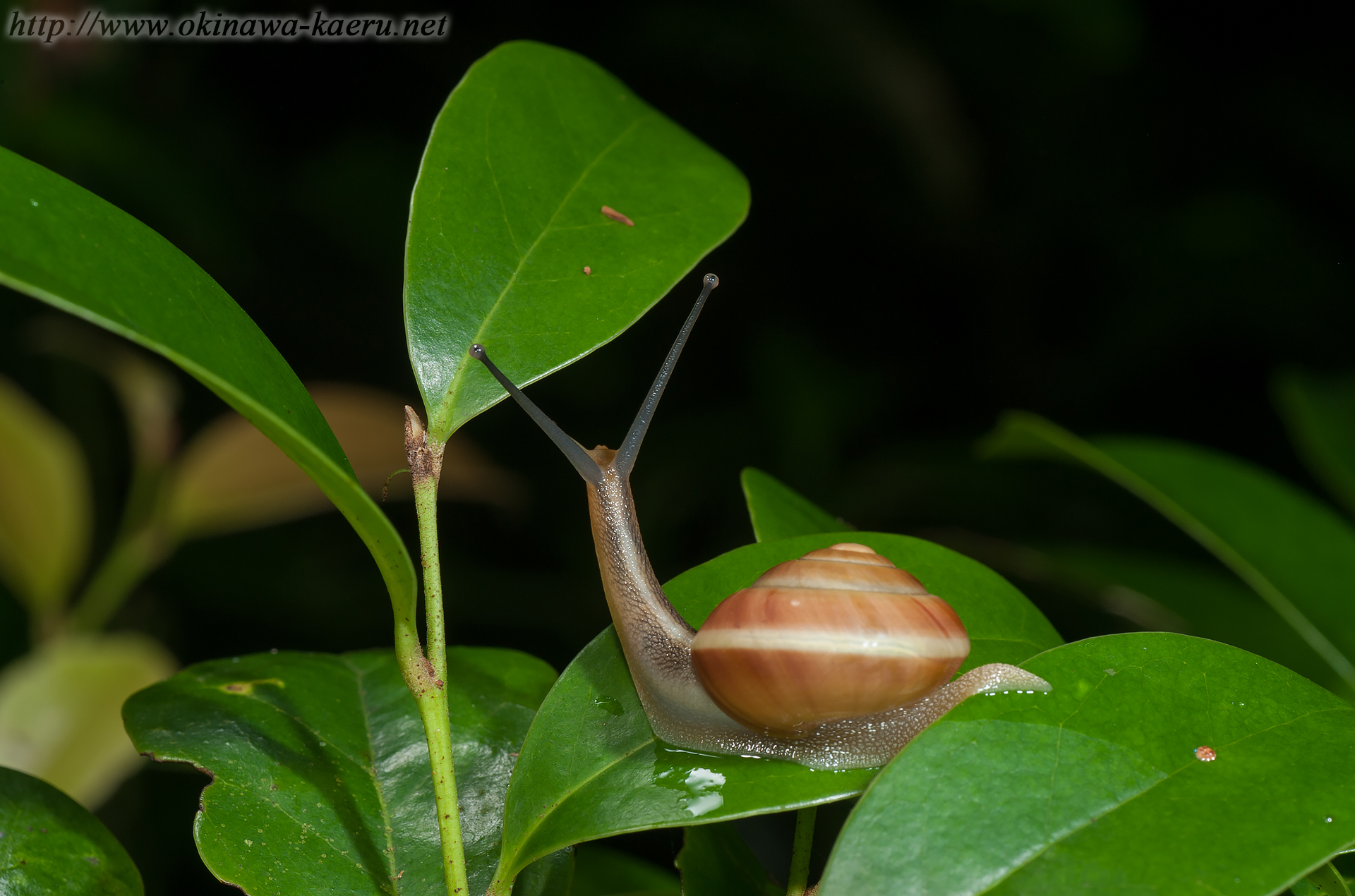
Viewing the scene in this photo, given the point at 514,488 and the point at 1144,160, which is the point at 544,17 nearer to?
the point at 514,488

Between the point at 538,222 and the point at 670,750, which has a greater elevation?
Result: the point at 538,222

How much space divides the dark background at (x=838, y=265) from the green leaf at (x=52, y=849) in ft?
5.64

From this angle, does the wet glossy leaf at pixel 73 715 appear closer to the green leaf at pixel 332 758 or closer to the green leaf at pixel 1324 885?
the green leaf at pixel 332 758

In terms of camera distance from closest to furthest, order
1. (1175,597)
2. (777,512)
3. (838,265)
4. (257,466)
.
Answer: (777,512), (1175,597), (257,466), (838,265)

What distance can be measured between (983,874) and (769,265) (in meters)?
2.28

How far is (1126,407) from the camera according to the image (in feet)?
8.62

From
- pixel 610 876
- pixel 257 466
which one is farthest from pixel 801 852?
pixel 257 466

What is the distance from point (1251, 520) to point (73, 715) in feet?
4.97

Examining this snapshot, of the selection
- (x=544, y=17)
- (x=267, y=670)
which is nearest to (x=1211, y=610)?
(x=267, y=670)

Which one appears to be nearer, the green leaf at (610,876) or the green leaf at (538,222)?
the green leaf at (538,222)

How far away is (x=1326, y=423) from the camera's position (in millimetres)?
1562

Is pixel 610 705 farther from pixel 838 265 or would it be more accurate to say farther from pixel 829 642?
pixel 838 265

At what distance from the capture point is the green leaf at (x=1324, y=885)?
577 mm

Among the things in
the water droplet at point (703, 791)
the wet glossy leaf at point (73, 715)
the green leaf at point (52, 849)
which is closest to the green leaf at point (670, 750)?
the water droplet at point (703, 791)
